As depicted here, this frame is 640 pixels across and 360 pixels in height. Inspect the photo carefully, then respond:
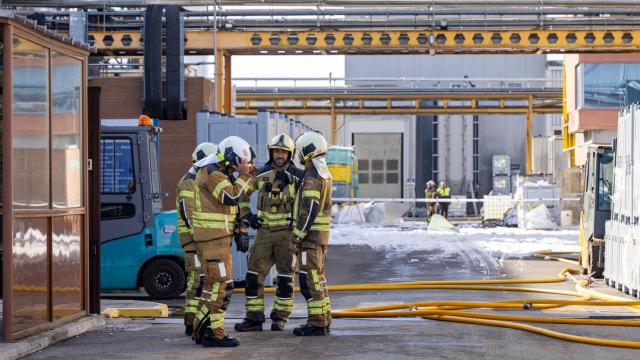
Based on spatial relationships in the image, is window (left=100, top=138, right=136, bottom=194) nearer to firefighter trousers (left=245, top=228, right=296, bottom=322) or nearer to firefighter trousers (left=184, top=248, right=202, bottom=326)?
firefighter trousers (left=184, top=248, right=202, bottom=326)

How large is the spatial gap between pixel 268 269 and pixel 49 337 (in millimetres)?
2211

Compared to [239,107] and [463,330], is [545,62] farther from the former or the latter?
[463,330]

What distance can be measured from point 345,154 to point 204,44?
19.5 metres

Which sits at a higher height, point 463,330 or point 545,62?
point 545,62

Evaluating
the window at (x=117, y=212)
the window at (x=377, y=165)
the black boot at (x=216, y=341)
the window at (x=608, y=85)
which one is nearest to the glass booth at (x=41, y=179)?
the black boot at (x=216, y=341)

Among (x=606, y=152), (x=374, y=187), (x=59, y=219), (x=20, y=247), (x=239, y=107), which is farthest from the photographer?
(x=374, y=187)

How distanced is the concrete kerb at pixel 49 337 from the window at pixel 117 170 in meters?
3.14

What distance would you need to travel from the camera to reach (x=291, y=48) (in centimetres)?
2488

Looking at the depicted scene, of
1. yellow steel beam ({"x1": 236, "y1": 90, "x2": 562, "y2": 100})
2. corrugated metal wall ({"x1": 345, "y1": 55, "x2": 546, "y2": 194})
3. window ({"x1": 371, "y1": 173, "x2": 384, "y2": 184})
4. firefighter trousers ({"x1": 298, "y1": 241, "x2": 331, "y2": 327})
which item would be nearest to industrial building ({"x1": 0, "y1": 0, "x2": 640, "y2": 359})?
firefighter trousers ({"x1": 298, "y1": 241, "x2": 331, "y2": 327})

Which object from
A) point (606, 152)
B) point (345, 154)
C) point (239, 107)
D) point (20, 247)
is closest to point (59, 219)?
point (20, 247)

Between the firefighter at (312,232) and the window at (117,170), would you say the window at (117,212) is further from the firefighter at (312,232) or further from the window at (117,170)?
the firefighter at (312,232)

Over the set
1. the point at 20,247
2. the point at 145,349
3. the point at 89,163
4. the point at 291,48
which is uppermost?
→ the point at 291,48

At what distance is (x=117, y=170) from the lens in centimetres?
1458

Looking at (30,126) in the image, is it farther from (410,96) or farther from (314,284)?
(410,96)
